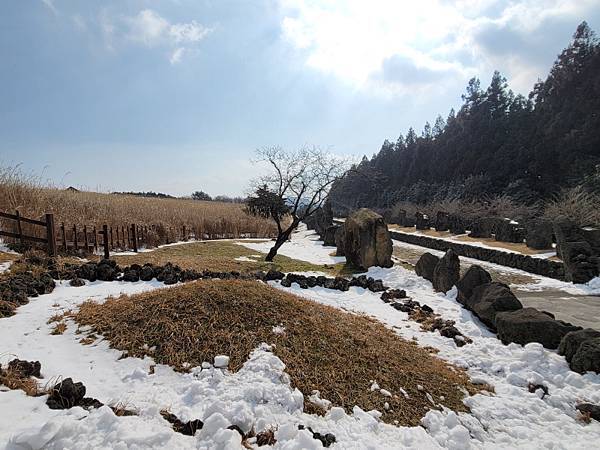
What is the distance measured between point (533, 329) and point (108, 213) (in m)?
16.9

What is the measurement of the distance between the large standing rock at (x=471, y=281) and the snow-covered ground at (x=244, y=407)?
7.38ft

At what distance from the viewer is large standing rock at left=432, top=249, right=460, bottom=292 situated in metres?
7.86

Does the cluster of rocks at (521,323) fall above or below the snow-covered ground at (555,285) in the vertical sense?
above

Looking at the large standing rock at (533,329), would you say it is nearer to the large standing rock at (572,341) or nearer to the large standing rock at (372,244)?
the large standing rock at (572,341)

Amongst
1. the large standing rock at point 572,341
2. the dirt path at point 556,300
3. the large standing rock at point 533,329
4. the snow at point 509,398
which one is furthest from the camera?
the dirt path at point 556,300

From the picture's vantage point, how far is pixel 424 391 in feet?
11.5

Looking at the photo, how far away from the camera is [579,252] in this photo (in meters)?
9.99

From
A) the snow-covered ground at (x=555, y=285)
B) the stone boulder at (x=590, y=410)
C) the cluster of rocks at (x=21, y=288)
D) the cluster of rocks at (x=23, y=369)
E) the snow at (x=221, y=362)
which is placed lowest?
the snow-covered ground at (x=555, y=285)

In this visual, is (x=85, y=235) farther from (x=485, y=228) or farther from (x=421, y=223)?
(x=421, y=223)

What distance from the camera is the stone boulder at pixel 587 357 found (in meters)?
3.95

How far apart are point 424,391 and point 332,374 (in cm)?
92

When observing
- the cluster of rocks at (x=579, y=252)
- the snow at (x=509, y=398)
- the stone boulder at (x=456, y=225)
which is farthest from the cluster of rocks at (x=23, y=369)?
the stone boulder at (x=456, y=225)

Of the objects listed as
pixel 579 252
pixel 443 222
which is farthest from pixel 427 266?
pixel 443 222

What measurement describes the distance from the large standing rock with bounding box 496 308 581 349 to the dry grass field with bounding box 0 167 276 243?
12.4 metres
